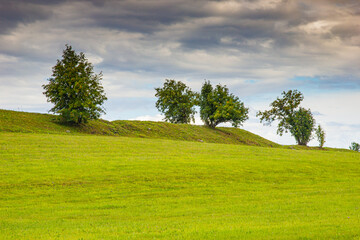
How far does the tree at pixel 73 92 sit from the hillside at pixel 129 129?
8.84ft

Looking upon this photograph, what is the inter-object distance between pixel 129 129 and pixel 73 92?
16690 mm

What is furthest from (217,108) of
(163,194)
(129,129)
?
(163,194)

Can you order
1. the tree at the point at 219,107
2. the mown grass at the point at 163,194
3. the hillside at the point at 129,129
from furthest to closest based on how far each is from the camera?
the tree at the point at 219,107, the hillside at the point at 129,129, the mown grass at the point at 163,194

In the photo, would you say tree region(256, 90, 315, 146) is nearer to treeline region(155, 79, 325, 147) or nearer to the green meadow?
treeline region(155, 79, 325, 147)

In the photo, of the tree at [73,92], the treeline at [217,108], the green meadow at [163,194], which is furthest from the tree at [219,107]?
the green meadow at [163,194]

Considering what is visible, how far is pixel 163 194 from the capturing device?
27469 millimetres

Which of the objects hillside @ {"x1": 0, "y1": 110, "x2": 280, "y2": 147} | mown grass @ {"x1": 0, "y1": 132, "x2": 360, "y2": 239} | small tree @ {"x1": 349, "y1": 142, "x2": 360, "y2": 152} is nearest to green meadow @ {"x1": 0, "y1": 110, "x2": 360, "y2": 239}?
mown grass @ {"x1": 0, "y1": 132, "x2": 360, "y2": 239}

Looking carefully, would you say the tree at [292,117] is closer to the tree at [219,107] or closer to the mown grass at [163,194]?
the tree at [219,107]

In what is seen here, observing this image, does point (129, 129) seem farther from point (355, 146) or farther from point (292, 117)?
point (355, 146)

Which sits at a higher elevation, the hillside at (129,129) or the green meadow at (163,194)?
the hillside at (129,129)

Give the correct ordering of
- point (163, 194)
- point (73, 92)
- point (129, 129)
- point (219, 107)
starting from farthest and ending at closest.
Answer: point (219, 107) → point (129, 129) → point (73, 92) → point (163, 194)

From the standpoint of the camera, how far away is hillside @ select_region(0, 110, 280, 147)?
205 ft

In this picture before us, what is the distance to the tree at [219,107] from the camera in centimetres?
10406

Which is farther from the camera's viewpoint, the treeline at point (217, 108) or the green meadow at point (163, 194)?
the treeline at point (217, 108)
